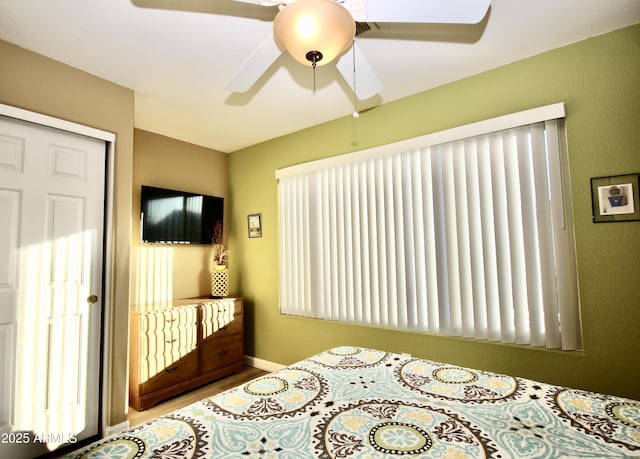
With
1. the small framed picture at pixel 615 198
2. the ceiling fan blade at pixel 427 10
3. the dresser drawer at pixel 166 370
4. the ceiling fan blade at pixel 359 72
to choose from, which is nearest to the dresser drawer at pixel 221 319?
the dresser drawer at pixel 166 370

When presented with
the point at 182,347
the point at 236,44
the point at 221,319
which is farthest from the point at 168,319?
the point at 236,44

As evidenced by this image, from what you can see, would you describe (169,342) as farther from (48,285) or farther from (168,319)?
(48,285)

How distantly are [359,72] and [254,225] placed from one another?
7.87 ft

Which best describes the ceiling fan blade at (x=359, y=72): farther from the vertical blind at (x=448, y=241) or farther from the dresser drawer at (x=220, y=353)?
the dresser drawer at (x=220, y=353)

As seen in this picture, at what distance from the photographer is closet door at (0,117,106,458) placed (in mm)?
2053

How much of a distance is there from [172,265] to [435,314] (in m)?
2.69

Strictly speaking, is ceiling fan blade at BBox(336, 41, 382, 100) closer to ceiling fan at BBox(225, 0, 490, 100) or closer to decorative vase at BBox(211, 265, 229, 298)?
ceiling fan at BBox(225, 0, 490, 100)

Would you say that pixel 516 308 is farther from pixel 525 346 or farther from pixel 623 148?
pixel 623 148

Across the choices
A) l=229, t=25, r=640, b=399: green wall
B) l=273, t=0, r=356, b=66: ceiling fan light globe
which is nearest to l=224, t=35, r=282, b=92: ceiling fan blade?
l=273, t=0, r=356, b=66: ceiling fan light globe

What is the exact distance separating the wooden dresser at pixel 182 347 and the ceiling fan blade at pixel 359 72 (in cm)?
246

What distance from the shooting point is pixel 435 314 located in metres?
2.64

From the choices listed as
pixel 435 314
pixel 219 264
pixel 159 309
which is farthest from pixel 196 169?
pixel 435 314

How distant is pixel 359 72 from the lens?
6.38 ft

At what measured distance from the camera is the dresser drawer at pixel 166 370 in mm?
2869
